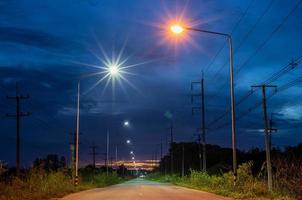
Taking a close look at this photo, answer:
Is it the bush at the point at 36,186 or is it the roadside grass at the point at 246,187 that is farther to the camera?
the bush at the point at 36,186

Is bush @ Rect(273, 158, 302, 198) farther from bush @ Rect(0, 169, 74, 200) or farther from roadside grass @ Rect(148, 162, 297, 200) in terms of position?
bush @ Rect(0, 169, 74, 200)

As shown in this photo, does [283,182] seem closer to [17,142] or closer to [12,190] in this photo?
[12,190]

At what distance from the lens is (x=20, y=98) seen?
49125mm

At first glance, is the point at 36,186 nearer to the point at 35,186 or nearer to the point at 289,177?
the point at 35,186

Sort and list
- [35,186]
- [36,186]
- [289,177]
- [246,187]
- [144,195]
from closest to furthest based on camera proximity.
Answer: [289,177] → [246,187] → [144,195] → [35,186] → [36,186]

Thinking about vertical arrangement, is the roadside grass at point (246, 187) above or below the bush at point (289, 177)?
below

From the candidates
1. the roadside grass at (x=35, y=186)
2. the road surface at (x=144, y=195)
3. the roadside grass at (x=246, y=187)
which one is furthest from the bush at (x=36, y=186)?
the roadside grass at (x=246, y=187)

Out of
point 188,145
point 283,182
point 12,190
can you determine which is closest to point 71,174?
point 12,190

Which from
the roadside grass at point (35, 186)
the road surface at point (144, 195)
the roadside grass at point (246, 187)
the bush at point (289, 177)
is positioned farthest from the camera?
the road surface at point (144, 195)

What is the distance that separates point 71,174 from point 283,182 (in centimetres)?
2736

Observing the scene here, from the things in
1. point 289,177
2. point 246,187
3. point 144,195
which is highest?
point 289,177

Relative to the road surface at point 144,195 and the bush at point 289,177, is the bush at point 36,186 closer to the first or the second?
the road surface at point 144,195

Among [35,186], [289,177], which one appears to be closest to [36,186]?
[35,186]

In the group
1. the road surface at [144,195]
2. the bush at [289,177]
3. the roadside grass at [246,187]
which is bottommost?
the road surface at [144,195]
